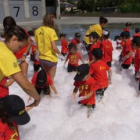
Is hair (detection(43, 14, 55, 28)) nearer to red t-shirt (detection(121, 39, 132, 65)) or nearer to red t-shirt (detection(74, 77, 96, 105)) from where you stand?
red t-shirt (detection(74, 77, 96, 105))

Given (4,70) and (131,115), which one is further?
(131,115)

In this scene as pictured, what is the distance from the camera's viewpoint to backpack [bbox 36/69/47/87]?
422 centimetres

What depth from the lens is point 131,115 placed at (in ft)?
13.9

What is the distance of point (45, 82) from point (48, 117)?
668mm

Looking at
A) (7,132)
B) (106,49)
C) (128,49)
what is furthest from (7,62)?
(128,49)

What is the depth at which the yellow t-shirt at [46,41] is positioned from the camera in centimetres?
443

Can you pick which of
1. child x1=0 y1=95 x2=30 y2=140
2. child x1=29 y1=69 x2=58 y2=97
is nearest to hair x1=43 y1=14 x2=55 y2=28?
child x1=29 y1=69 x2=58 y2=97

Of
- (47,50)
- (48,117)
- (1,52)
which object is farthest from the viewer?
(47,50)

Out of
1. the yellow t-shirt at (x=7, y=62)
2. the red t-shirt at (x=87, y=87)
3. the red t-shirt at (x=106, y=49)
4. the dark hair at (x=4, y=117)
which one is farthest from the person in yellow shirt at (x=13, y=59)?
the red t-shirt at (x=106, y=49)

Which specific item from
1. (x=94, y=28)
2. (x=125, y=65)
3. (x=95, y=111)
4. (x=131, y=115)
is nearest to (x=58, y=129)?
(x=95, y=111)

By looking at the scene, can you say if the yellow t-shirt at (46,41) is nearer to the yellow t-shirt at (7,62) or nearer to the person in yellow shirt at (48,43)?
the person in yellow shirt at (48,43)

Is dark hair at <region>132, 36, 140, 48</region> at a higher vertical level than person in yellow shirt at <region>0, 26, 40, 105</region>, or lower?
lower

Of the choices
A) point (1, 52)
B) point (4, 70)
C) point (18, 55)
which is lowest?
point (18, 55)

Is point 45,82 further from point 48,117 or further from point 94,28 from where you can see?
point 94,28
